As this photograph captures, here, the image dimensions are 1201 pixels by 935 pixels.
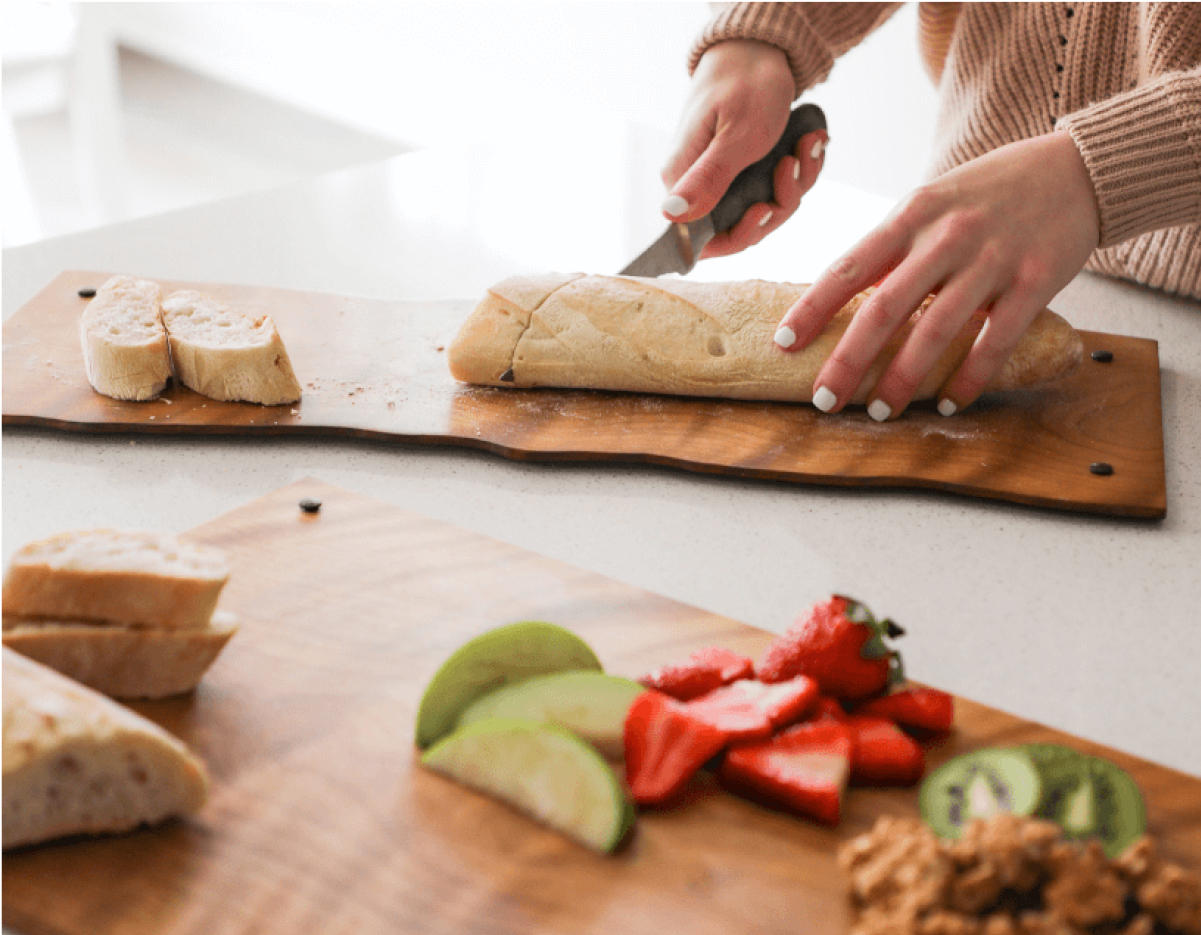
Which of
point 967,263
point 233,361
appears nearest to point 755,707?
point 967,263

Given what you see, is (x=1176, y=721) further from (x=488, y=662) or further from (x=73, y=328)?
(x=73, y=328)

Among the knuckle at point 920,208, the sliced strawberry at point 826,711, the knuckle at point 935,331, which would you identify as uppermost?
the knuckle at point 920,208

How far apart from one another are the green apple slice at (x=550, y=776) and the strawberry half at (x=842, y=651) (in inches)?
7.6

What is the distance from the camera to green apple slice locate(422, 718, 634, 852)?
31.1 inches

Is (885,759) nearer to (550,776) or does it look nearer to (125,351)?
(550,776)

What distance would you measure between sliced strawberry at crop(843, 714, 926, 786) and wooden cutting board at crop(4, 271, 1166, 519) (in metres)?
0.53

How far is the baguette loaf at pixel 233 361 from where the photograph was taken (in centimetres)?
148

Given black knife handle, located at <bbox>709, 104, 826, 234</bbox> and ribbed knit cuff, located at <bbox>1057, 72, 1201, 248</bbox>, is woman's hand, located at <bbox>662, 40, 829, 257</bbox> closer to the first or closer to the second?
black knife handle, located at <bbox>709, 104, 826, 234</bbox>

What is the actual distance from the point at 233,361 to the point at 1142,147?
4.06ft

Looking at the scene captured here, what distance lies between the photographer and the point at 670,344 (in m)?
1.54

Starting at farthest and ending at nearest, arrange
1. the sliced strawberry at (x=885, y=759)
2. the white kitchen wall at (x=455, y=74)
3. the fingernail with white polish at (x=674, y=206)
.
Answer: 1. the white kitchen wall at (x=455, y=74)
2. the fingernail with white polish at (x=674, y=206)
3. the sliced strawberry at (x=885, y=759)

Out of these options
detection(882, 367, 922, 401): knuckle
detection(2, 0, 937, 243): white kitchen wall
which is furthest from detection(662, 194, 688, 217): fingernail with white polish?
detection(2, 0, 937, 243): white kitchen wall

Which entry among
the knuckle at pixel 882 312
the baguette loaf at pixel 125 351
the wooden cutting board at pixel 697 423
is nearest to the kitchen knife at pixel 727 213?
the wooden cutting board at pixel 697 423

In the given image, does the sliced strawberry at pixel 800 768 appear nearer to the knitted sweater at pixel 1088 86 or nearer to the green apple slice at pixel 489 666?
the green apple slice at pixel 489 666
